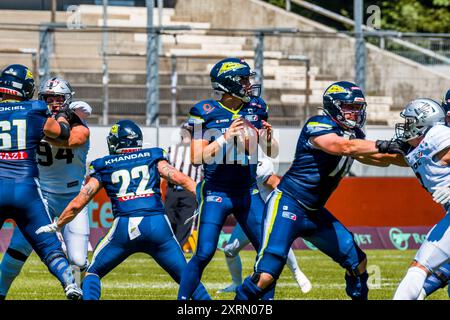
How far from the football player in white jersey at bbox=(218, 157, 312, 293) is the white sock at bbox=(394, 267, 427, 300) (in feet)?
9.10

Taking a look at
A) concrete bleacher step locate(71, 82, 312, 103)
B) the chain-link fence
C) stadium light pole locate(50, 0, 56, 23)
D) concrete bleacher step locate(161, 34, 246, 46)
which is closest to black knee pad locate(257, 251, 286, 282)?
the chain-link fence

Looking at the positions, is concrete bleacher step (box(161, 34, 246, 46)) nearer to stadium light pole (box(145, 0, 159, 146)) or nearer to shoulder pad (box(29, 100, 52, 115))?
stadium light pole (box(145, 0, 159, 146))

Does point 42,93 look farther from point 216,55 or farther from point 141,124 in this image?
point 216,55

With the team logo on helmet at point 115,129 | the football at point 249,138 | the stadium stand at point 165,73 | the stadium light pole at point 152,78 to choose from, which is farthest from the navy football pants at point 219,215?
the stadium stand at point 165,73

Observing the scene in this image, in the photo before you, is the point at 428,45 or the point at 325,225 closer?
the point at 325,225

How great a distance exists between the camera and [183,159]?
15.6 metres

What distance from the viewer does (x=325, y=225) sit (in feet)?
27.8

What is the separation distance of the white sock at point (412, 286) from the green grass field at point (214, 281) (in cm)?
266

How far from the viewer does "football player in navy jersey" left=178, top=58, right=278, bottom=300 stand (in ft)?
28.7

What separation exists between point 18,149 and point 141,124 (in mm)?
8160

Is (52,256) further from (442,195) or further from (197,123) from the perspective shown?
(442,195)
